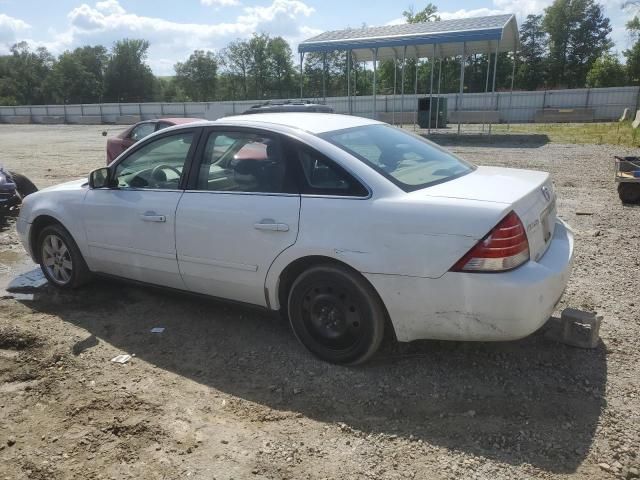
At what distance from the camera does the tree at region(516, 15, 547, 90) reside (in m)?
65.2

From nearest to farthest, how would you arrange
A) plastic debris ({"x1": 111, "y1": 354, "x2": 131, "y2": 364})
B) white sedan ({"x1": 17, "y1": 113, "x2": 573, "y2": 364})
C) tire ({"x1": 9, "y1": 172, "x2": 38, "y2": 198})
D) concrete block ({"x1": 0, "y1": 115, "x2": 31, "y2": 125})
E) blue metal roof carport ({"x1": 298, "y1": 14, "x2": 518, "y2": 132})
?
white sedan ({"x1": 17, "y1": 113, "x2": 573, "y2": 364}) → plastic debris ({"x1": 111, "y1": 354, "x2": 131, "y2": 364}) → tire ({"x1": 9, "y1": 172, "x2": 38, "y2": 198}) → blue metal roof carport ({"x1": 298, "y1": 14, "x2": 518, "y2": 132}) → concrete block ({"x1": 0, "y1": 115, "x2": 31, "y2": 125})

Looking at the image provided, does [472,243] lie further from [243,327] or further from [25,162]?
[25,162]

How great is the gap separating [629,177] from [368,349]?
652cm

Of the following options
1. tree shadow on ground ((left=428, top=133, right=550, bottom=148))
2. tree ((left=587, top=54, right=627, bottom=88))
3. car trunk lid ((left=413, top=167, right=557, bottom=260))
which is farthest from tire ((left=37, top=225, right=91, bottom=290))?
tree ((left=587, top=54, right=627, bottom=88))

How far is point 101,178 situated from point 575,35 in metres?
77.1

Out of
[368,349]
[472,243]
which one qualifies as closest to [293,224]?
[368,349]

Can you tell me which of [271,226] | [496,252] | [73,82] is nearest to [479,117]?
[271,226]

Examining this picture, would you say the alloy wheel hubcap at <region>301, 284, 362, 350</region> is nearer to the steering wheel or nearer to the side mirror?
the steering wheel

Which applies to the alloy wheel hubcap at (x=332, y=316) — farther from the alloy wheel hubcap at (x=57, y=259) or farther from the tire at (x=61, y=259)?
the alloy wheel hubcap at (x=57, y=259)

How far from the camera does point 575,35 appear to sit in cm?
6725

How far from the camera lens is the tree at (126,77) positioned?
83.1 meters

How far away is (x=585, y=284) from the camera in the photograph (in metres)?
4.62

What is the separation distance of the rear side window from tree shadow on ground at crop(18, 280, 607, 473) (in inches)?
46.2

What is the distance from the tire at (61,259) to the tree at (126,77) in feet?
282
